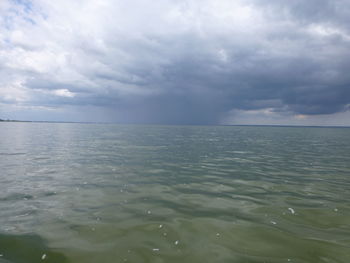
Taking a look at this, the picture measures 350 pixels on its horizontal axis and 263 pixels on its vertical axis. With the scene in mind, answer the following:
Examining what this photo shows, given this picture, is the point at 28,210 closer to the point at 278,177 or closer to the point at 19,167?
the point at 19,167

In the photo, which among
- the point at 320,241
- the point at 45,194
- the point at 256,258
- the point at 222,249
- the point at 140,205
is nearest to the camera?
the point at 256,258

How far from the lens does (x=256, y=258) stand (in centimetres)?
705

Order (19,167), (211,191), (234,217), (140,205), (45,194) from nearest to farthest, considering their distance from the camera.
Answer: (234,217) → (140,205) → (45,194) → (211,191) → (19,167)

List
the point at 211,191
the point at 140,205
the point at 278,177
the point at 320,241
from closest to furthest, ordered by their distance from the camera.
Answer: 1. the point at 320,241
2. the point at 140,205
3. the point at 211,191
4. the point at 278,177

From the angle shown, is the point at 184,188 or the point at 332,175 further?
the point at 332,175

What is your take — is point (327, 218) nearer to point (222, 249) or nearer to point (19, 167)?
point (222, 249)

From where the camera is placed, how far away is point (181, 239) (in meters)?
8.17

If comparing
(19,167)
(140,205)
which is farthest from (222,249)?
(19,167)

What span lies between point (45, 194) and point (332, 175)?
23.3m

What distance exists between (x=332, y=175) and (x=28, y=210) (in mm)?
23434

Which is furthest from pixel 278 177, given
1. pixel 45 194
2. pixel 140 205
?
pixel 45 194

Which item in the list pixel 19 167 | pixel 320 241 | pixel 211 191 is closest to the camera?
pixel 320 241

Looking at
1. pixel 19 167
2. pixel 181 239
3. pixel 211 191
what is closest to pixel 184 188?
pixel 211 191

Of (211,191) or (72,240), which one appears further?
(211,191)
